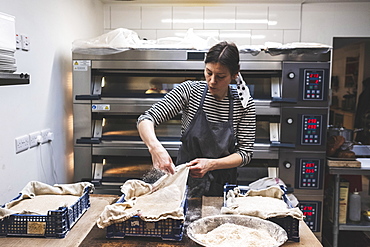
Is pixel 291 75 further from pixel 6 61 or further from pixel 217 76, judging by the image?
pixel 6 61

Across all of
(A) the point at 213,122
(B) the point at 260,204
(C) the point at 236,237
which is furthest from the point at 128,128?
(C) the point at 236,237

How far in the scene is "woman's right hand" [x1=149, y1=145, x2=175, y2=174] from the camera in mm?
1817

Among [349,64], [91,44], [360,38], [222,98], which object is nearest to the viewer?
[222,98]

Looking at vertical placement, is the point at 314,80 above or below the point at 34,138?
above

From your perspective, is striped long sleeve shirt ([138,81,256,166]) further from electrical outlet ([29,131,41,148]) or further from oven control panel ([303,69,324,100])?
oven control panel ([303,69,324,100])

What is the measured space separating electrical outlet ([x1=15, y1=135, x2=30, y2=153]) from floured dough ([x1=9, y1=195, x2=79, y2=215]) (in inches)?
25.5

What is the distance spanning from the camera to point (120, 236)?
151 centimetres

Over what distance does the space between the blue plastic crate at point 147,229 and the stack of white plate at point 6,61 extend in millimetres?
722

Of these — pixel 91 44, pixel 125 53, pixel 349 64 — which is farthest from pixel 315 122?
pixel 349 64

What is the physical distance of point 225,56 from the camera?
1.94 m

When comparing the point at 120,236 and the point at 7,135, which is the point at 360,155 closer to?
the point at 120,236

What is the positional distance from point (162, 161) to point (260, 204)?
0.49 metres

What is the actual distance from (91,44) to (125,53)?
0.27m

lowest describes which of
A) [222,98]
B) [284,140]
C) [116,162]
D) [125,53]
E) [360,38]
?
[116,162]
